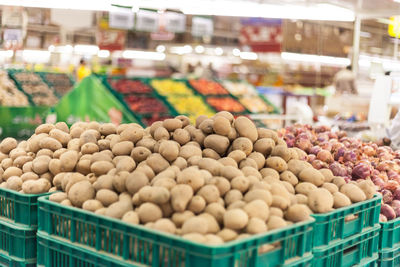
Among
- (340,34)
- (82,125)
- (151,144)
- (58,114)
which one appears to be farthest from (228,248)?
(340,34)

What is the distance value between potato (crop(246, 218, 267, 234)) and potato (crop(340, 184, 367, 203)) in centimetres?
71

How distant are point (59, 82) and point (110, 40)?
11.9 ft

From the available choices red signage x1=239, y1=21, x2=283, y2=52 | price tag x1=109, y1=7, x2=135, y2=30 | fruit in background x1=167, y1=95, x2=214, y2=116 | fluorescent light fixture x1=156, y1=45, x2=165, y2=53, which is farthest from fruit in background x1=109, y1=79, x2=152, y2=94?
fluorescent light fixture x1=156, y1=45, x2=165, y2=53

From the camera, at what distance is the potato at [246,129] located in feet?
8.18

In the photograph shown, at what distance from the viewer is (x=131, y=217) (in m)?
1.81

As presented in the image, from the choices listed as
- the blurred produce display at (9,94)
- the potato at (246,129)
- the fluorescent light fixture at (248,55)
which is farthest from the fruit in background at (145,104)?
the fluorescent light fixture at (248,55)

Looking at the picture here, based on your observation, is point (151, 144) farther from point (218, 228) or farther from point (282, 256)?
point (282, 256)

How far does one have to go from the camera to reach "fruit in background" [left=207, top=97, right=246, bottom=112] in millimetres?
7406

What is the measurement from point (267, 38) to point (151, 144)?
8262mm

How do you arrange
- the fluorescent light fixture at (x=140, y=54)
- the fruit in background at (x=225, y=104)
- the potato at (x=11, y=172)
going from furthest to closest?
the fluorescent light fixture at (x=140, y=54)
the fruit in background at (x=225, y=104)
the potato at (x=11, y=172)

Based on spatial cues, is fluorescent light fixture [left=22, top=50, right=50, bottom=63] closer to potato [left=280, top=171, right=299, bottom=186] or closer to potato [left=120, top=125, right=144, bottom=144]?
potato [left=120, top=125, right=144, bottom=144]

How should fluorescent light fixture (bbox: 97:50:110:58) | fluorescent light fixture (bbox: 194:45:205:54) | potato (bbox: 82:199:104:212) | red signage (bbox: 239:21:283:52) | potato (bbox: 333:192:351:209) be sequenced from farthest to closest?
fluorescent light fixture (bbox: 97:50:110:58) < fluorescent light fixture (bbox: 194:45:205:54) < red signage (bbox: 239:21:283:52) < potato (bbox: 333:192:351:209) < potato (bbox: 82:199:104:212)

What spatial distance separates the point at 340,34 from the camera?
691 inches

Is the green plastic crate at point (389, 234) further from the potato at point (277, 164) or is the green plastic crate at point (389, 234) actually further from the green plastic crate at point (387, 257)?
the potato at point (277, 164)
